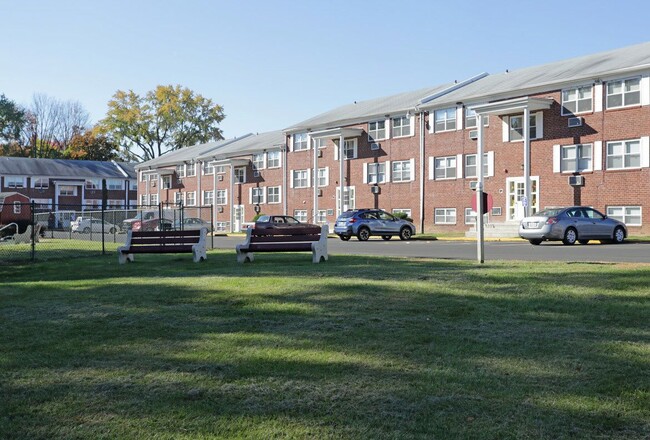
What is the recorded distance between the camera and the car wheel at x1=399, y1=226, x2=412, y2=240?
36.2 metres

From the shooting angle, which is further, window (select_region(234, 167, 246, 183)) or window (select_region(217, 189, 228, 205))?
window (select_region(217, 189, 228, 205))

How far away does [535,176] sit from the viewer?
37.8 m

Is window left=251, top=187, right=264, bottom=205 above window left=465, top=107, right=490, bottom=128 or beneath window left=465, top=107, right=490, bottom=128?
beneath

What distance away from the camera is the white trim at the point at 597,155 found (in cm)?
3500

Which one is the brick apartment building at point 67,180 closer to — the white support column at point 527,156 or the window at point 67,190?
the window at point 67,190

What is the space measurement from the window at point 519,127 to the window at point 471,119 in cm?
184

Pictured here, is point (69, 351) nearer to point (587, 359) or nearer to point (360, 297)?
point (360, 297)

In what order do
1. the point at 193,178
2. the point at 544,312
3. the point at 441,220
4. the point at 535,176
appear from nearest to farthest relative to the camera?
1. the point at 544,312
2. the point at 535,176
3. the point at 441,220
4. the point at 193,178

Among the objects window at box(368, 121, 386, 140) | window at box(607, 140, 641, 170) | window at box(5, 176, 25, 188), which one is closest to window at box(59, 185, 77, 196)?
window at box(5, 176, 25, 188)

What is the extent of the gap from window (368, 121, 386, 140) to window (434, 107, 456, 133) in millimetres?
4623

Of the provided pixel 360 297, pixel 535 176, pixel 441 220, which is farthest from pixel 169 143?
pixel 360 297

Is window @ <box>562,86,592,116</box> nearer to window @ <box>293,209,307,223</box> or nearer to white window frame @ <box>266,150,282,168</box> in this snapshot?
window @ <box>293,209,307,223</box>

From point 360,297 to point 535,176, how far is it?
102 ft

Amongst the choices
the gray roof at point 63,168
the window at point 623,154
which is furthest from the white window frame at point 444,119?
the gray roof at point 63,168
